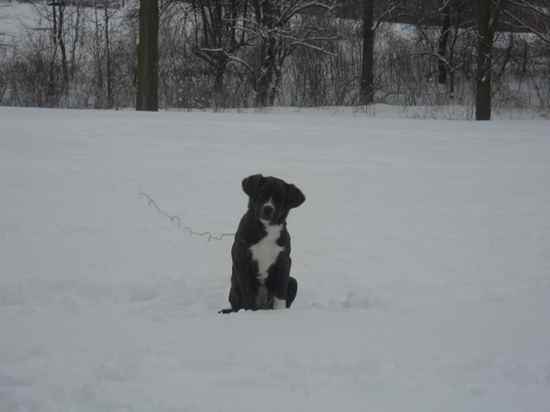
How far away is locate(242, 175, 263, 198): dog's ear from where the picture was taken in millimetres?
5113

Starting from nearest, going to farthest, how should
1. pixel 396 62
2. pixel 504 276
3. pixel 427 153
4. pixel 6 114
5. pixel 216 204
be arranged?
pixel 504 276, pixel 216 204, pixel 427 153, pixel 6 114, pixel 396 62

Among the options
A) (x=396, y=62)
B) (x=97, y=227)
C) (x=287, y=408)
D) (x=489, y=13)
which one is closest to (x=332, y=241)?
(x=97, y=227)

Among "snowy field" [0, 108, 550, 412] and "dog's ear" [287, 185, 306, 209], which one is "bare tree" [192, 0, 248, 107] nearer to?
"snowy field" [0, 108, 550, 412]

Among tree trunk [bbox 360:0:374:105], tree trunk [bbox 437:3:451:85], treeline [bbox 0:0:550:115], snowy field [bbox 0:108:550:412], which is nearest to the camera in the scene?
snowy field [bbox 0:108:550:412]

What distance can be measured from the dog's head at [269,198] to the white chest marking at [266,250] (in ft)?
0.32

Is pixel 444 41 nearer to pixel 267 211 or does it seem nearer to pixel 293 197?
pixel 293 197

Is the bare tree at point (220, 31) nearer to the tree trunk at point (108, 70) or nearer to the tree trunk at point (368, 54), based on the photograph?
the tree trunk at point (108, 70)

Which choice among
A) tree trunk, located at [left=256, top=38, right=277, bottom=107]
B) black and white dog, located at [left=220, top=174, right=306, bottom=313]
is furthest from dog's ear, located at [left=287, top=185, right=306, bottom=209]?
tree trunk, located at [left=256, top=38, right=277, bottom=107]

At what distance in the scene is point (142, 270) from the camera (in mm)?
6254

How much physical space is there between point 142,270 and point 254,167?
4.76m

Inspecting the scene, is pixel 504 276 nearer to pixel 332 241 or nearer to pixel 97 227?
pixel 332 241

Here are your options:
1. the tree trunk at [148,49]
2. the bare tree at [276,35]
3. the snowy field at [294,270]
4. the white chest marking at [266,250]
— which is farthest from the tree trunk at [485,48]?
the white chest marking at [266,250]

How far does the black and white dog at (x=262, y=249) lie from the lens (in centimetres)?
506

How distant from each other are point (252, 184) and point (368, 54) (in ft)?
60.4
